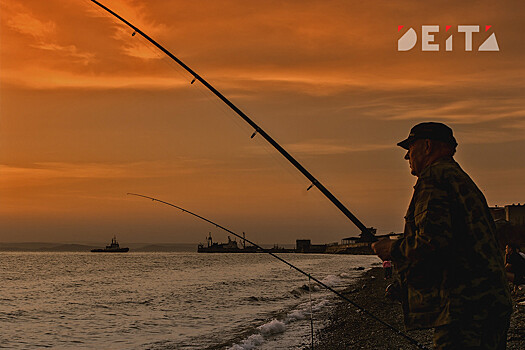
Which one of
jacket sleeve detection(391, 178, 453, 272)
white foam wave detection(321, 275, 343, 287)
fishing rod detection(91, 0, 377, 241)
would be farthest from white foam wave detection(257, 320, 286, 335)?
white foam wave detection(321, 275, 343, 287)

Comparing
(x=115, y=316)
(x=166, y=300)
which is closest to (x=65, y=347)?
(x=115, y=316)

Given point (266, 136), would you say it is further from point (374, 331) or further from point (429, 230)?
point (374, 331)

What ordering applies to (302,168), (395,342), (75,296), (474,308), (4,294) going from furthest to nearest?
1. (4,294)
2. (75,296)
3. (395,342)
4. (302,168)
5. (474,308)

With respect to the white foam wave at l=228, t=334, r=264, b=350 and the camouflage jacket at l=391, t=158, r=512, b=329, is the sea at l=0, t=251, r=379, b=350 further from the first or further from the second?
the camouflage jacket at l=391, t=158, r=512, b=329

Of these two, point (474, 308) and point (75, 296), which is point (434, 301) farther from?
point (75, 296)

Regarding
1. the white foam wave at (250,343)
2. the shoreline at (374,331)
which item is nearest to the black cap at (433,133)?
the shoreline at (374,331)

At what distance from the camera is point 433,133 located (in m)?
3.81

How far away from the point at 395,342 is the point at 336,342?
208cm

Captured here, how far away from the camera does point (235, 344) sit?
17.3 m

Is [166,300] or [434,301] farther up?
→ [434,301]

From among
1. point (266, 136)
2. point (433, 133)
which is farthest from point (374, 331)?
point (433, 133)

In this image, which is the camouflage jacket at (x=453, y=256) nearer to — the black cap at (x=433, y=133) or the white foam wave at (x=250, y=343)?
the black cap at (x=433, y=133)

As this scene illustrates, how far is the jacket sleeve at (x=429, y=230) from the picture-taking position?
3.44 metres

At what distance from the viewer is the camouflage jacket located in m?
3.47
